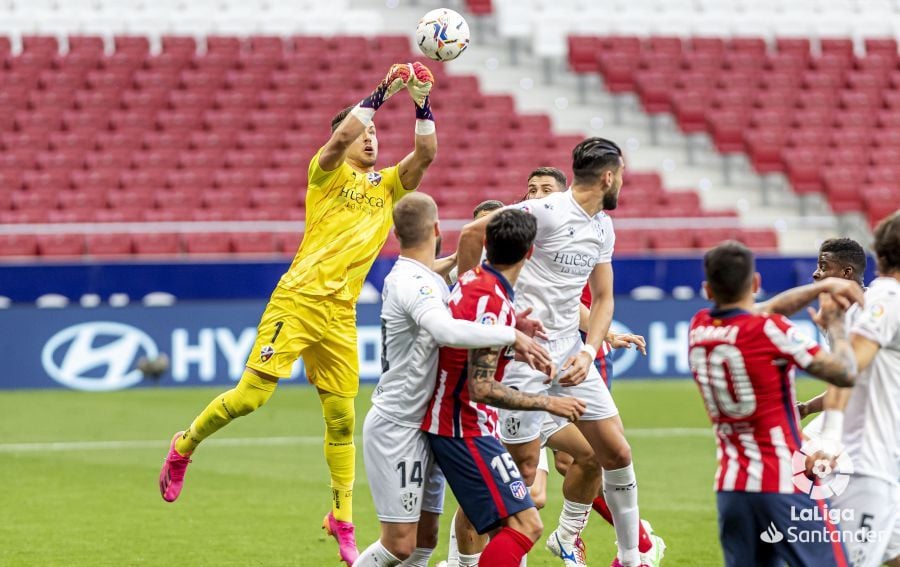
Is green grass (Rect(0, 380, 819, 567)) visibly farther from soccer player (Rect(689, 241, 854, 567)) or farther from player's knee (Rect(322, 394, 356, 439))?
soccer player (Rect(689, 241, 854, 567))

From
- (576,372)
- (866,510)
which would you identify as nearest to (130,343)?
(576,372)

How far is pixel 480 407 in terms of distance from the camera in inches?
243

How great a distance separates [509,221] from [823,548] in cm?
201

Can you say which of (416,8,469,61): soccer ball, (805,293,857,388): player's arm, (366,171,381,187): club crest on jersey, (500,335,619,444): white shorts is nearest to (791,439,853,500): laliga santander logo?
(805,293,857,388): player's arm

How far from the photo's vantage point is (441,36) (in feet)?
26.9

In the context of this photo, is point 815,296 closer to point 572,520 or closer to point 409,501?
point 409,501

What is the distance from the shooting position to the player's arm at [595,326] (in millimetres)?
6617

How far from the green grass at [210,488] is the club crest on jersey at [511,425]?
1.40m

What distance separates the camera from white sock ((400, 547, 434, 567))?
659cm

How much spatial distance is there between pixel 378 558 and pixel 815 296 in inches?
96.8

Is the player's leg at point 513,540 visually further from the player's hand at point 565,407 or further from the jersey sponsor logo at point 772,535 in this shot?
the jersey sponsor logo at point 772,535

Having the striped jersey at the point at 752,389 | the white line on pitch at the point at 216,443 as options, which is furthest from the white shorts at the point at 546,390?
the white line on pitch at the point at 216,443

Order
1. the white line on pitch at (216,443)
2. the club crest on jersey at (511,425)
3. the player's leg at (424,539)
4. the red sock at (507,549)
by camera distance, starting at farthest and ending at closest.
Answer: the white line on pitch at (216,443)
the club crest on jersey at (511,425)
the player's leg at (424,539)
the red sock at (507,549)

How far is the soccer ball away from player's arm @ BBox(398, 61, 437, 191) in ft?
1.40
